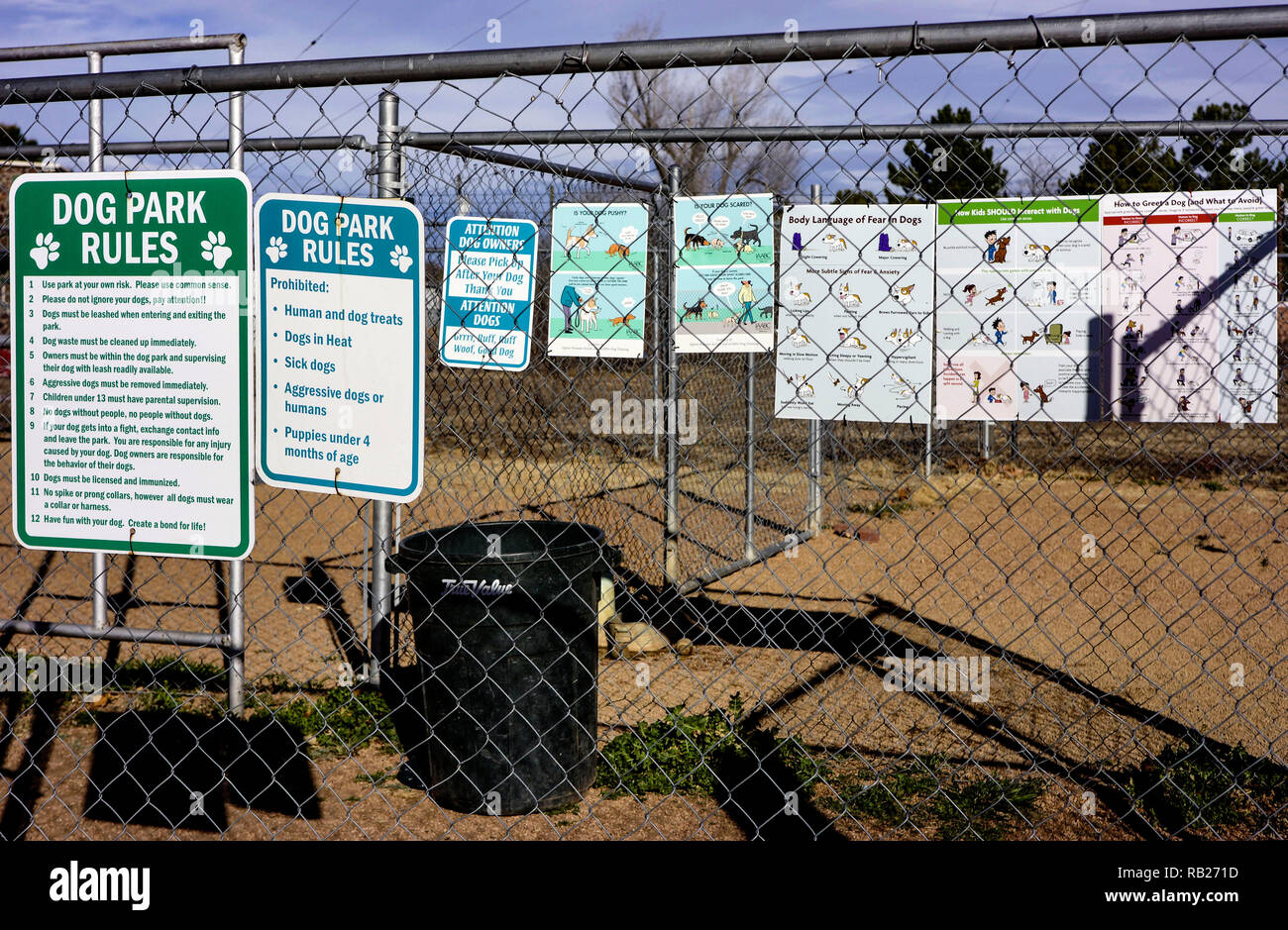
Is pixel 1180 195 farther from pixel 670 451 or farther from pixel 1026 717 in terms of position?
pixel 670 451

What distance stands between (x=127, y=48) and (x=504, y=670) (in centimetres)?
303

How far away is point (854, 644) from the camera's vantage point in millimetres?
5668

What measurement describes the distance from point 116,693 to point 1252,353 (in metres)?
5.22

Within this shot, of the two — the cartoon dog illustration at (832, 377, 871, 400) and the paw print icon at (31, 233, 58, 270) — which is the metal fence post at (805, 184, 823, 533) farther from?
the paw print icon at (31, 233, 58, 270)

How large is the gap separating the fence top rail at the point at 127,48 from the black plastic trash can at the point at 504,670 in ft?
7.20

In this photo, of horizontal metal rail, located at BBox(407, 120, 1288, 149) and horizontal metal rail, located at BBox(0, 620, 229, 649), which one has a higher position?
horizontal metal rail, located at BBox(407, 120, 1288, 149)

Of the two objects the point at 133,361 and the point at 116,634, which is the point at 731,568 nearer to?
the point at 116,634

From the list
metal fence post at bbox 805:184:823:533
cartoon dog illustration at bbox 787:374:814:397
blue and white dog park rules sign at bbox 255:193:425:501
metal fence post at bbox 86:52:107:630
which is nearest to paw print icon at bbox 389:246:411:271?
blue and white dog park rules sign at bbox 255:193:425:501

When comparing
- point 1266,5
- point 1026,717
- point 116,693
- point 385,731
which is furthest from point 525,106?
point 116,693

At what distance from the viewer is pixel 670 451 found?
5.76 meters

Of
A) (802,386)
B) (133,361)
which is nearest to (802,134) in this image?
(802,386)

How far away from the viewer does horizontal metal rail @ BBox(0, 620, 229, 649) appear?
401 cm

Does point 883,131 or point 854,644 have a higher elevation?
point 883,131

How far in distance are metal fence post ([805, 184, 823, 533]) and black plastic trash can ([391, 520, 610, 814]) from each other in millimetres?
3259
